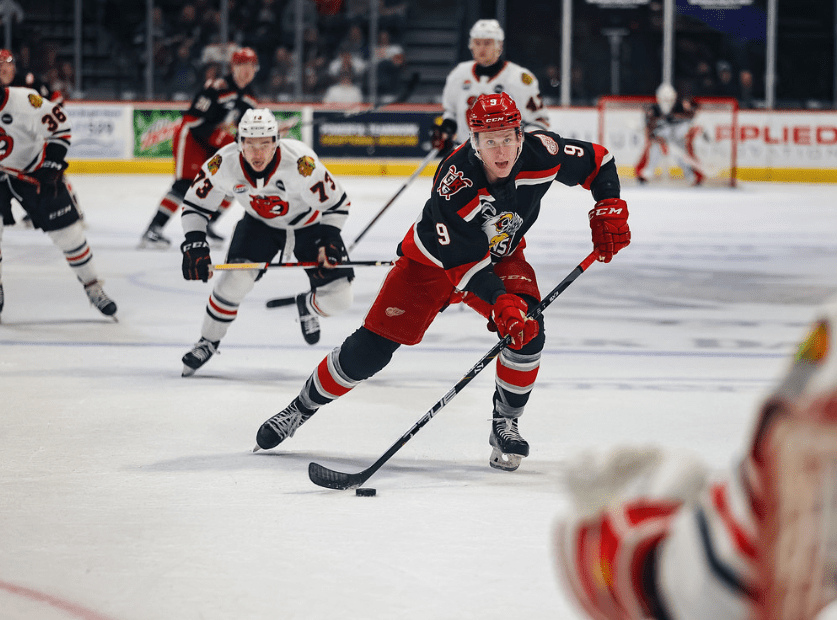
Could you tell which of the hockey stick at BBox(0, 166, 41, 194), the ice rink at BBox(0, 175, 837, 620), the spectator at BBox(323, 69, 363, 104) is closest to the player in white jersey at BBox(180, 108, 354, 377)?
the ice rink at BBox(0, 175, 837, 620)

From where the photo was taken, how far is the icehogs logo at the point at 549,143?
119 inches

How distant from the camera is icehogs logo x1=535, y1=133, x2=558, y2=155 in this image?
3025mm

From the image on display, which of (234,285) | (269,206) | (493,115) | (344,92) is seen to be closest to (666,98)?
(344,92)

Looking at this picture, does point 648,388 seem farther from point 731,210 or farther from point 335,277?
point 731,210

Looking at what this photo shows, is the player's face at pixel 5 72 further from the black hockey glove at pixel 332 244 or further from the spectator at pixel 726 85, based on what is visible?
the spectator at pixel 726 85

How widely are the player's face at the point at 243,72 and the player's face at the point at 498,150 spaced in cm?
471

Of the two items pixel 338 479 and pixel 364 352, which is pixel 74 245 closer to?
pixel 364 352

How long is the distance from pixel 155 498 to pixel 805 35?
12.3 metres

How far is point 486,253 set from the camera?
277cm

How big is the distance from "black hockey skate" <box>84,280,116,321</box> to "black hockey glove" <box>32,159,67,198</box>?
43cm

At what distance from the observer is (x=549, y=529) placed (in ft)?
8.20

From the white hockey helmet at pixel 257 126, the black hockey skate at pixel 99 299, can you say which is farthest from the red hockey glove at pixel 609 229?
the black hockey skate at pixel 99 299

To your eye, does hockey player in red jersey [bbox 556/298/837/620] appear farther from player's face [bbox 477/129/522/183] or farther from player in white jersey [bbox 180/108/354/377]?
player in white jersey [bbox 180/108/354/377]

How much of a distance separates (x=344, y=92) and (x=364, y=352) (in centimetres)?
1085
